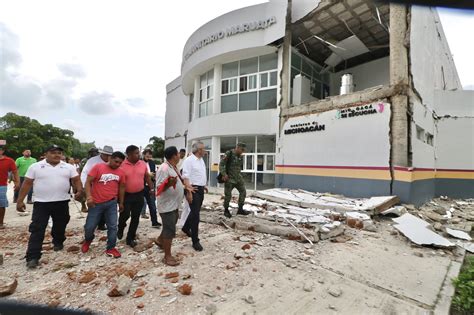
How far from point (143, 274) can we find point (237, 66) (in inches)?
484

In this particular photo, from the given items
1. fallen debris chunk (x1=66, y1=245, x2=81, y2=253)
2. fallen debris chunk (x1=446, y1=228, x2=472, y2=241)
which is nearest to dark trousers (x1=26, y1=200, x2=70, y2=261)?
fallen debris chunk (x1=66, y1=245, x2=81, y2=253)

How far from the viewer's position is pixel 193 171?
4238mm

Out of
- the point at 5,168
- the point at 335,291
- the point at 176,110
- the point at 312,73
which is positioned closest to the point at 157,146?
the point at 176,110

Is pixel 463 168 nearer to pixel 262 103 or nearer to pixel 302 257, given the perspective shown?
pixel 262 103

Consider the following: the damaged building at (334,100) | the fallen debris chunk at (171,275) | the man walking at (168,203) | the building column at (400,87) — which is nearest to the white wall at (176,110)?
the damaged building at (334,100)

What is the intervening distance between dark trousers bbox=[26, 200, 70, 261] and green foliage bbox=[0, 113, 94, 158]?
3007 cm

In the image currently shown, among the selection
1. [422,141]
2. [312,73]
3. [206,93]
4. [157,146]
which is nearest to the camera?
[422,141]

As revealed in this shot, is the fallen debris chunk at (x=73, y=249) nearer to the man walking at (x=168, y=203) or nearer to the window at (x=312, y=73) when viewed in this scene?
the man walking at (x=168, y=203)

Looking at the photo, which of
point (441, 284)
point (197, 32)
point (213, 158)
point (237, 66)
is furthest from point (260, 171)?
point (441, 284)

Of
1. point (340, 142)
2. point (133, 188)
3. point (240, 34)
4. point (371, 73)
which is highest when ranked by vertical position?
point (240, 34)

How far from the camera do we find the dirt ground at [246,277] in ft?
8.55

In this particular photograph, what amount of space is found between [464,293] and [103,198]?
4879 mm

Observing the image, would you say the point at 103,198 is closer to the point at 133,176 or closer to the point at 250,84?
the point at 133,176

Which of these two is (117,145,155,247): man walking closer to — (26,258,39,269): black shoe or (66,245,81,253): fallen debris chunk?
(66,245,81,253): fallen debris chunk
